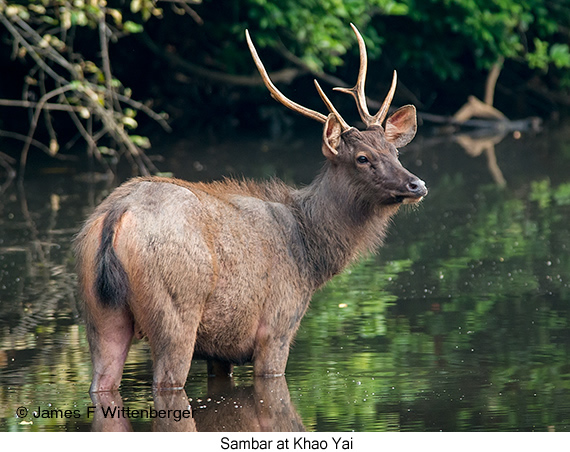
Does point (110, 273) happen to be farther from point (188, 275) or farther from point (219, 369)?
point (219, 369)

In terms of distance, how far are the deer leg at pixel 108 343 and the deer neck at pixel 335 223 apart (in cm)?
128

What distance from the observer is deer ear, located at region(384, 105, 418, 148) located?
7119 mm

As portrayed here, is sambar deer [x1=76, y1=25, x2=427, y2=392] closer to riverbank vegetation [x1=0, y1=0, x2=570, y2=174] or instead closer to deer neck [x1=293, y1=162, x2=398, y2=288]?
deer neck [x1=293, y1=162, x2=398, y2=288]

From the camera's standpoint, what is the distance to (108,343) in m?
5.80

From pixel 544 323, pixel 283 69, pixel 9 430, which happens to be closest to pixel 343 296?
pixel 544 323

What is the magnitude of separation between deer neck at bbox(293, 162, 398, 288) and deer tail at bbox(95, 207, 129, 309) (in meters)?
1.35

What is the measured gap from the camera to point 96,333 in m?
5.80

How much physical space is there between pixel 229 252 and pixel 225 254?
0.04 meters

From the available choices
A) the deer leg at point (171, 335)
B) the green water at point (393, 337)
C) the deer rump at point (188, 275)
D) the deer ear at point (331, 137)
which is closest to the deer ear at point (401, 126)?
the deer ear at point (331, 137)

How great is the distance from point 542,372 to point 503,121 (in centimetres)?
1578

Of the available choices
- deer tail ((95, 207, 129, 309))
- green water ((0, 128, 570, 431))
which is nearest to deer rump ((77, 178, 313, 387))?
deer tail ((95, 207, 129, 309))

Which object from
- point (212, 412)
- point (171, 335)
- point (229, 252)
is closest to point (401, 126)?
point (229, 252)

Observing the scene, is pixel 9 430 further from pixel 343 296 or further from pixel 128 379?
pixel 343 296

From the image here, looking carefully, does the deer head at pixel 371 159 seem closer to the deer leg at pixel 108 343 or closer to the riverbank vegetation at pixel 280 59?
the deer leg at pixel 108 343
